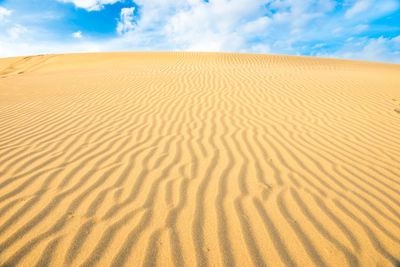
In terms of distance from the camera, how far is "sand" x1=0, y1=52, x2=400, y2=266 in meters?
1.80

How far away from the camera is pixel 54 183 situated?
257 cm

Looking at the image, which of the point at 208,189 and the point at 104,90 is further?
the point at 104,90

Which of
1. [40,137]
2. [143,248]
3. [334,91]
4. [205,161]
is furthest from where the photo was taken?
[334,91]

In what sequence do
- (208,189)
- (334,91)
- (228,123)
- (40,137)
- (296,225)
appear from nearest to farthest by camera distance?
(296,225), (208,189), (40,137), (228,123), (334,91)

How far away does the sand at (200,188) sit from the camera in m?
1.80

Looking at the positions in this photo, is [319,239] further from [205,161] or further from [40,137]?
[40,137]

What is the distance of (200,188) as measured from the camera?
101 inches

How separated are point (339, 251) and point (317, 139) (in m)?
2.48

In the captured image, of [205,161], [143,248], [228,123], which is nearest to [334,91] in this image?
[228,123]

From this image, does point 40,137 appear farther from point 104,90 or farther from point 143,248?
point 104,90

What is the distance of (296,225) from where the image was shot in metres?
2.06

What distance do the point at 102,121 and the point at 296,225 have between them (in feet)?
14.1

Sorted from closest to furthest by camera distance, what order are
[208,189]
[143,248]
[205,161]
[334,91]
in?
[143,248] → [208,189] → [205,161] → [334,91]

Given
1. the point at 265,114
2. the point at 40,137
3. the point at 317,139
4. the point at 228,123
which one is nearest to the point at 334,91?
the point at 265,114
